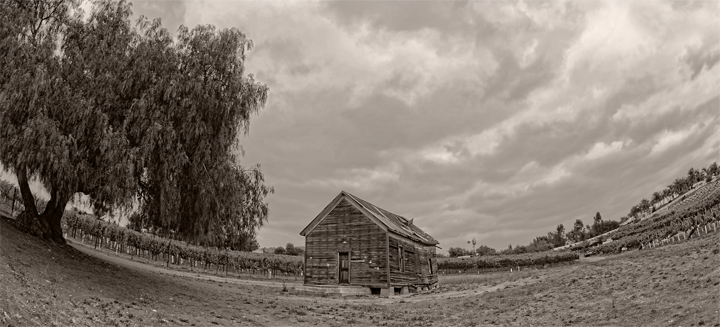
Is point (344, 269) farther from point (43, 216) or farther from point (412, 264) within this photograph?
point (43, 216)

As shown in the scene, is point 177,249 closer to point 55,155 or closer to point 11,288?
point 55,155

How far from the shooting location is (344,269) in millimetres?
34688

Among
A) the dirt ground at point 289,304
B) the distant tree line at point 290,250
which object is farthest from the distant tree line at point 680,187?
the dirt ground at point 289,304

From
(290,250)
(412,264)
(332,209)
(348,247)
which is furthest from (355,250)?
(290,250)

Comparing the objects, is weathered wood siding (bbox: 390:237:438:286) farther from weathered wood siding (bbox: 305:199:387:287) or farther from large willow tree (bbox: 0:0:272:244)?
large willow tree (bbox: 0:0:272:244)

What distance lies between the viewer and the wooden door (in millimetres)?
34406

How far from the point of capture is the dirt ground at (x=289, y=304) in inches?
480

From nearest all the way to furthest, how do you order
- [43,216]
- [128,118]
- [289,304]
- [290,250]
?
1. [128,118]
2. [43,216]
3. [289,304]
4. [290,250]

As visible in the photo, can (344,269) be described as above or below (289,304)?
above

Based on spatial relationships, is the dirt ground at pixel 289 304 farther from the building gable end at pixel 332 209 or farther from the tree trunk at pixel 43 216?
the building gable end at pixel 332 209

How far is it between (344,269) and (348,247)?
171cm

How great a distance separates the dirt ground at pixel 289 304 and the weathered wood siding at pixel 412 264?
32.4 ft

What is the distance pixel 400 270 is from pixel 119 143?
23.5 m

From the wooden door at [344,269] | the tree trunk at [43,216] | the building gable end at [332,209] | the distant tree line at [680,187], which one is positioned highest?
the distant tree line at [680,187]
